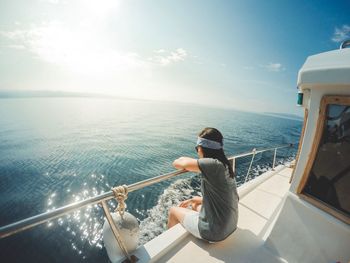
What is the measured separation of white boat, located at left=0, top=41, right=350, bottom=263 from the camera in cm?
167

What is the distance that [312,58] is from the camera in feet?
6.40

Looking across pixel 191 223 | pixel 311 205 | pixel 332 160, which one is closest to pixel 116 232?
pixel 191 223

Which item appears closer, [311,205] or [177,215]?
[311,205]

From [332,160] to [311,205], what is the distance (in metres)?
0.62

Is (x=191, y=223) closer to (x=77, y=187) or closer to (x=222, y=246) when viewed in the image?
(x=222, y=246)

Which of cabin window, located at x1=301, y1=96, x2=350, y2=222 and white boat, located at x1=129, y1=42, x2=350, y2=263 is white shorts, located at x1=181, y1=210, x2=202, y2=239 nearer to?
white boat, located at x1=129, y1=42, x2=350, y2=263

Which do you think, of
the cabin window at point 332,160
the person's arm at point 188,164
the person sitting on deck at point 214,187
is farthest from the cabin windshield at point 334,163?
the person's arm at point 188,164

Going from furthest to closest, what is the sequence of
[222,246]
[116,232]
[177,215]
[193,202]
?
[193,202] → [177,215] → [222,246] → [116,232]

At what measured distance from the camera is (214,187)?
2.09 m

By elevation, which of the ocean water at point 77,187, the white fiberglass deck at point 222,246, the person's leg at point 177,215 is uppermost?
the person's leg at point 177,215

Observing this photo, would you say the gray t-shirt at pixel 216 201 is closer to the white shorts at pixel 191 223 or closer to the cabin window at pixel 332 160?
the white shorts at pixel 191 223

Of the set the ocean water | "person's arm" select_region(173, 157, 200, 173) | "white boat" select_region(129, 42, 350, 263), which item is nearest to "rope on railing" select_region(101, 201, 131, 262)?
"white boat" select_region(129, 42, 350, 263)

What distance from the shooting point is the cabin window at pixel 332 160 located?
1.70 m

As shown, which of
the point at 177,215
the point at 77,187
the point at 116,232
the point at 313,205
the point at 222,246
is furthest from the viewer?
the point at 77,187
